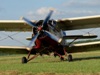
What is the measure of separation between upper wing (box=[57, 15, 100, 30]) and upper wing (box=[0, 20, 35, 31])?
8.35 ft

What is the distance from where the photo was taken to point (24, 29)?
22.8 metres

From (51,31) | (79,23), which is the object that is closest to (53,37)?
(51,31)

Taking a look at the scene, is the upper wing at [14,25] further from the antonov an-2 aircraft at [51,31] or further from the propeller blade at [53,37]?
the propeller blade at [53,37]

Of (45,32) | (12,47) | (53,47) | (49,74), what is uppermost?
(49,74)

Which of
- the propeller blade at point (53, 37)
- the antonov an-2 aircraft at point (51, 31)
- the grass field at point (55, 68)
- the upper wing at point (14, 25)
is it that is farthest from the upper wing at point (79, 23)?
the grass field at point (55, 68)

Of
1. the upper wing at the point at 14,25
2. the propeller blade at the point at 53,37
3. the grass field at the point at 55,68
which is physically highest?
the grass field at the point at 55,68

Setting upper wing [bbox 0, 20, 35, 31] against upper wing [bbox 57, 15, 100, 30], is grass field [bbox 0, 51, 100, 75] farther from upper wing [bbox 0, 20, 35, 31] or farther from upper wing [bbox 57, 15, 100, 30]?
upper wing [bbox 0, 20, 35, 31]

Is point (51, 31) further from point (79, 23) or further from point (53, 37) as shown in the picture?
point (79, 23)

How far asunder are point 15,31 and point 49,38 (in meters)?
4.87

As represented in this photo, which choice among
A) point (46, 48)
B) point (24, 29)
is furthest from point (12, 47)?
point (46, 48)

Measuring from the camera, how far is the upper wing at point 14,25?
69.7ft

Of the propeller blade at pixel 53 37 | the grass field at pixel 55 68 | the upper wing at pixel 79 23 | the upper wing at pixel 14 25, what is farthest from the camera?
the upper wing at pixel 14 25

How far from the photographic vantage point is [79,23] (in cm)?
Result: 2131

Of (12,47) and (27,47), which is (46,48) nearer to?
(27,47)
